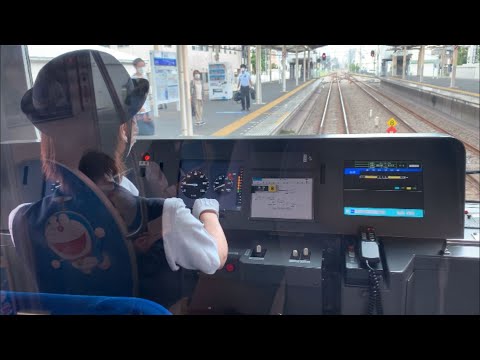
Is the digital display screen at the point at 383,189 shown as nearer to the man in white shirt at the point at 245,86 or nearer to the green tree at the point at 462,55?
the green tree at the point at 462,55

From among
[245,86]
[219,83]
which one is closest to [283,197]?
[245,86]

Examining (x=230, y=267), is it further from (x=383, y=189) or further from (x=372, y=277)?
(x=383, y=189)

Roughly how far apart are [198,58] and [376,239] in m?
1.20

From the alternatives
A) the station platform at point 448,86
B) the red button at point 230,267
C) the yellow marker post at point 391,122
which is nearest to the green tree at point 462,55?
the station platform at point 448,86

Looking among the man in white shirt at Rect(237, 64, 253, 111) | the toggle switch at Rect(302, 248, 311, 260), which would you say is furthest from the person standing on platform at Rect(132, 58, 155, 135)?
the toggle switch at Rect(302, 248, 311, 260)

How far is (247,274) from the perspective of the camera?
210cm

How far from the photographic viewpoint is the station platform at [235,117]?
2324mm

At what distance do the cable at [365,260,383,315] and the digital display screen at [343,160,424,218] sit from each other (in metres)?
0.33

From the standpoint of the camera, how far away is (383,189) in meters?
2.12

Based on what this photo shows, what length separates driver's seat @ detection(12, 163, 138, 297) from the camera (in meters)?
1.43

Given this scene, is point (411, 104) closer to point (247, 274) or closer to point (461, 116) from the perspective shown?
point (461, 116)

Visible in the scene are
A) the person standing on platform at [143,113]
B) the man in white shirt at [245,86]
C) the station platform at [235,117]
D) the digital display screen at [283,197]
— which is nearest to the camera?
the person standing on platform at [143,113]

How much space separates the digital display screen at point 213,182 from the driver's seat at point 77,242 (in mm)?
828

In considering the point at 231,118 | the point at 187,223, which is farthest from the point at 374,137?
the point at 187,223
